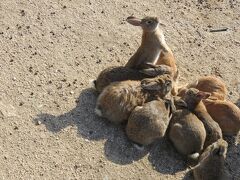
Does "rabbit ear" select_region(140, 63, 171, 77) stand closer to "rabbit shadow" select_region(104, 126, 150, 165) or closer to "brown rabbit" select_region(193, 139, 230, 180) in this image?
"rabbit shadow" select_region(104, 126, 150, 165)

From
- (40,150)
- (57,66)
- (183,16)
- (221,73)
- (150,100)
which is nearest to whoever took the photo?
(40,150)

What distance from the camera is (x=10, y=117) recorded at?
317 inches

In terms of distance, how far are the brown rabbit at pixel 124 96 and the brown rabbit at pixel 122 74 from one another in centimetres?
21

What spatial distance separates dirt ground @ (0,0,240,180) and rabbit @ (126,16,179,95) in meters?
0.47

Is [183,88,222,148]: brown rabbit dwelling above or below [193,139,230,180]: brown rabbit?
above

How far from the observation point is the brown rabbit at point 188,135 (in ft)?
25.7

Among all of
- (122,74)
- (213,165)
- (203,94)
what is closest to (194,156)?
(213,165)

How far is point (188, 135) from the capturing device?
7824 mm

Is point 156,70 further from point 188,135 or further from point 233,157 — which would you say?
point 233,157

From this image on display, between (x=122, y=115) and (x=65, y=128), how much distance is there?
2.94 ft

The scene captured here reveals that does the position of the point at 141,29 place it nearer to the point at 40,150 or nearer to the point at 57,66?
the point at 57,66

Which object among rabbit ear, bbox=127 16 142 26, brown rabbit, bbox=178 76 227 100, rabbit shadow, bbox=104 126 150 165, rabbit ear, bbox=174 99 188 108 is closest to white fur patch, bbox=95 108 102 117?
rabbit shadow, bbox=104 126 150 165

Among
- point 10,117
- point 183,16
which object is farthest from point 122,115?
point 183,16

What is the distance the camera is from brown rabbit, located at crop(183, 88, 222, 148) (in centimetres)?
804
